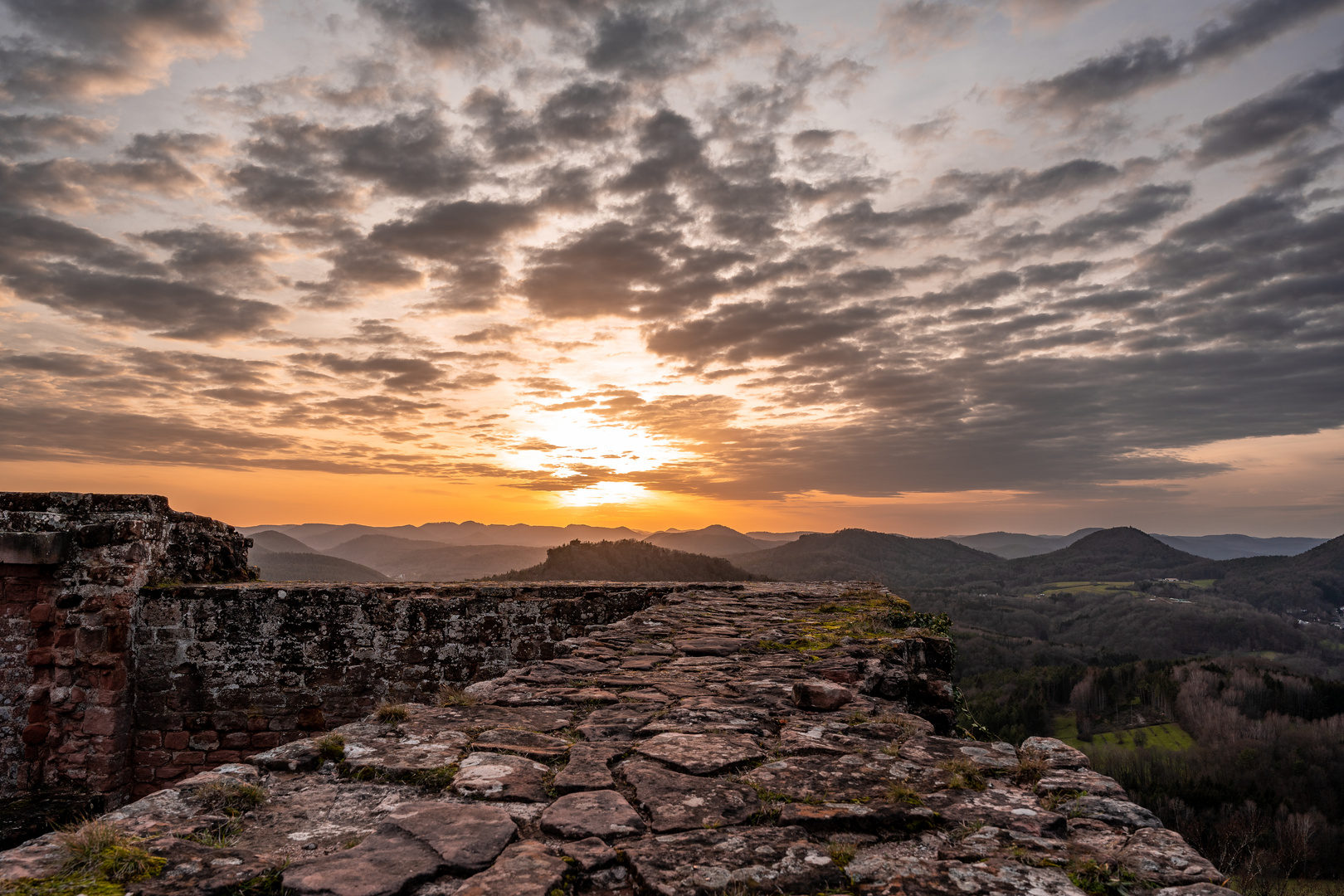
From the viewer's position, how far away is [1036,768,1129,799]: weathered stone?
2684 mm

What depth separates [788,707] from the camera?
399 centimetres

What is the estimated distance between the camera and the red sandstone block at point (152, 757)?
695cm

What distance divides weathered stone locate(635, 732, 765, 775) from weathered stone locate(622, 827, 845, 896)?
1.99 ft

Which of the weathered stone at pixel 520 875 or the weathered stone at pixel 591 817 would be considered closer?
the weathered stone at pixel 520 875

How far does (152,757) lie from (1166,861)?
8.69 metres

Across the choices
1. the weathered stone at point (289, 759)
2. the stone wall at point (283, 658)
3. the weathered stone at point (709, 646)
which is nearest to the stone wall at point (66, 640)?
the stone wall at point (283, 658)

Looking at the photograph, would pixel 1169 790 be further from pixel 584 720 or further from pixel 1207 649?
pixel 584 720

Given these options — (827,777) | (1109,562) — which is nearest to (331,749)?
(827,777)

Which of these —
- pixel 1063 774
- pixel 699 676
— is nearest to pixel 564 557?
pixel 699 676

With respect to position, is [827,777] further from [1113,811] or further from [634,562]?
[634,562]

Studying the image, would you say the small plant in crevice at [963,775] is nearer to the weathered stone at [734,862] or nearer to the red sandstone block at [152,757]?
the weathered stone at [734,862]

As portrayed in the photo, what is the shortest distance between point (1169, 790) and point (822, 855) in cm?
7879

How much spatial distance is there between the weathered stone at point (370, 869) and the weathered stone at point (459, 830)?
0.16 ft

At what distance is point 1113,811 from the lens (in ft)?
8.20
